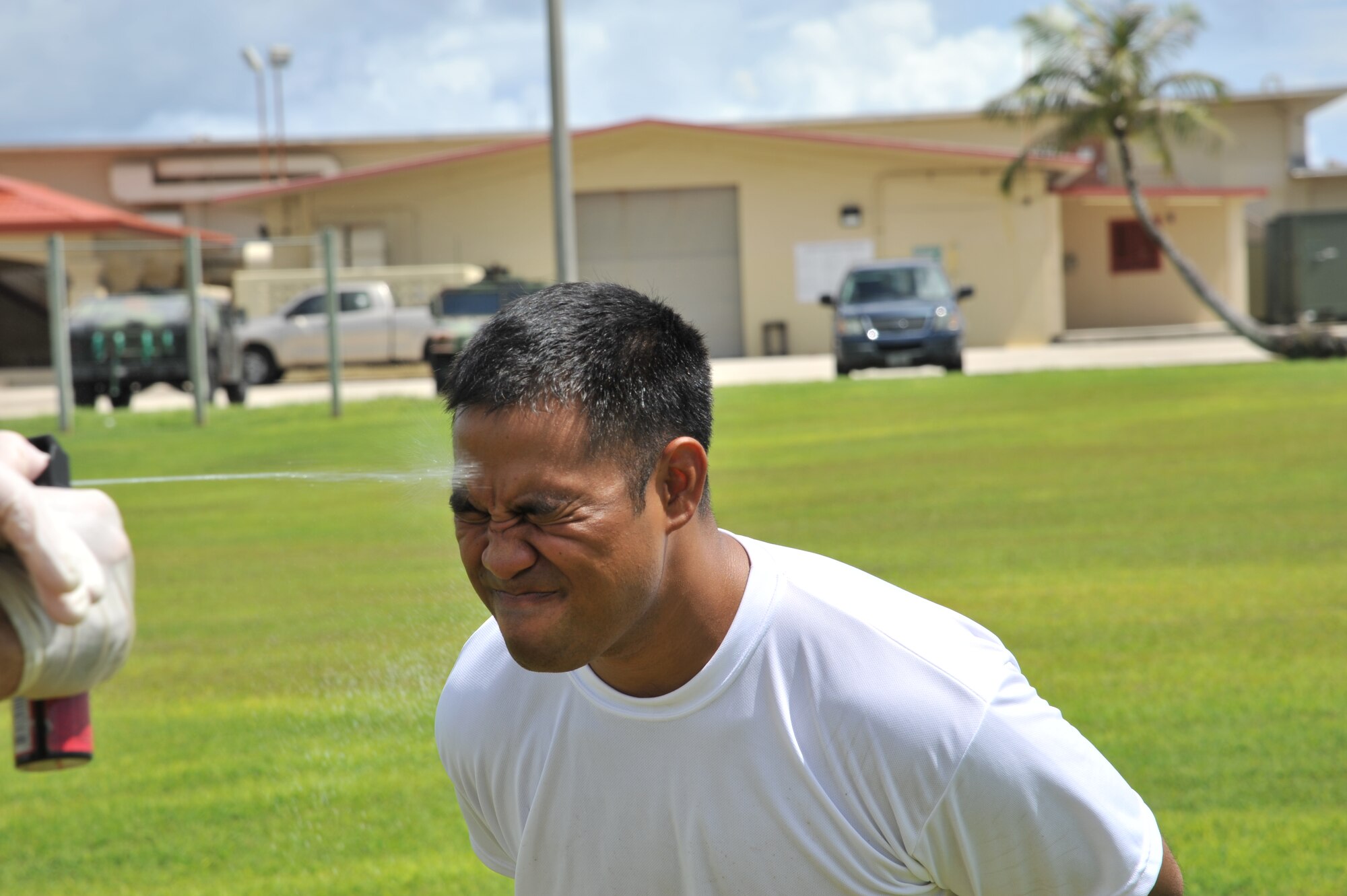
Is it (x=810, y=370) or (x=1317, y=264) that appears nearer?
(x=810, y=370)

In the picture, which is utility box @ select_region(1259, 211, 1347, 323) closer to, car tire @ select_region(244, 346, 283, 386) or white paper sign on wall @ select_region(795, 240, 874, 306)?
white paper sign on wall @ select_region(795, 240, 874, 306)

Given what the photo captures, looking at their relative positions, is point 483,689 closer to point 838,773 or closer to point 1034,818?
point 838,773

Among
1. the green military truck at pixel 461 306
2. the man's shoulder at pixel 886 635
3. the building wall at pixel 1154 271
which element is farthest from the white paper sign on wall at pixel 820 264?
the man's shoulder at pixel 886 635

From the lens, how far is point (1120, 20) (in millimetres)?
29703

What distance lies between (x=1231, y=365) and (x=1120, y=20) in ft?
38.9

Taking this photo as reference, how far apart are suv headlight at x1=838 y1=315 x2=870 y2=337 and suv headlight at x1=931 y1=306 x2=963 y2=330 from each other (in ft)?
3.02

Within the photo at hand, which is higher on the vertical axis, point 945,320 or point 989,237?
point 989,237

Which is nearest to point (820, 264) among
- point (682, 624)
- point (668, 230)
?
point (668, 230)

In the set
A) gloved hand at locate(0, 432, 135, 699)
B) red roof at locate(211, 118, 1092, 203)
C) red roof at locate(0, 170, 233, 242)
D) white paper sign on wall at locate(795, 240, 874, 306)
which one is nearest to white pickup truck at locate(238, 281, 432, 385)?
red roof at locate(0, 170, 233, 242)

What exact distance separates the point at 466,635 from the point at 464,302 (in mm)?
23837

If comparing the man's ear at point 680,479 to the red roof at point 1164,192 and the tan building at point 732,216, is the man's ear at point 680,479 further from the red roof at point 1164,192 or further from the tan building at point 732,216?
the red roof at point 1164,192

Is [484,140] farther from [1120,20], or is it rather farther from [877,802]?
[877,802]

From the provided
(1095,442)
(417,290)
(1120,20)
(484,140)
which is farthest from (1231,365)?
(484,140)

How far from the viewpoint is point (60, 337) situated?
18.3 m
